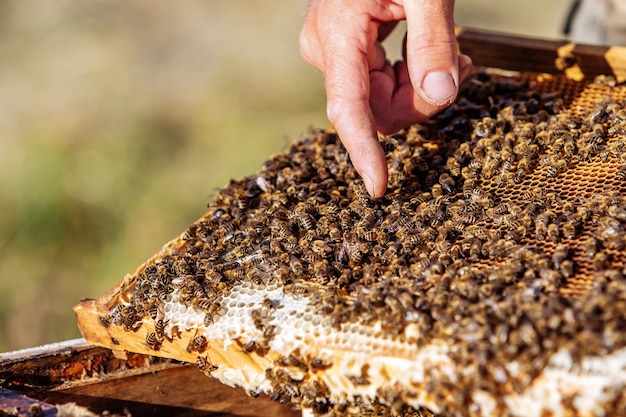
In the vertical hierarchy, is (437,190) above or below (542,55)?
below

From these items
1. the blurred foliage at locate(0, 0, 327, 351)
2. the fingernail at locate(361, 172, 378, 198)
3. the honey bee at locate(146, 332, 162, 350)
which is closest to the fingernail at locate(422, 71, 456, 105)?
A: the fingernail at locate(361, 172, 378, 198)

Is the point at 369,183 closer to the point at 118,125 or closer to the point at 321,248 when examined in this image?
the point at 321,248

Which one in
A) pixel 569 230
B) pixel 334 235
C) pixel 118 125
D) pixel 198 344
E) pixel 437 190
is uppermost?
pixel 118 125

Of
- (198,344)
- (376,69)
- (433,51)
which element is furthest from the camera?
(376,69)

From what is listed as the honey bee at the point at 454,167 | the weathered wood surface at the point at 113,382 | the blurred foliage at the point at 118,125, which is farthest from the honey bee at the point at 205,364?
the blurred foliage at the point at 118,125

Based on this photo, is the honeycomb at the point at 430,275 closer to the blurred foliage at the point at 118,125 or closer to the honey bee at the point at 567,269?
the honey bee at the point at 567,269

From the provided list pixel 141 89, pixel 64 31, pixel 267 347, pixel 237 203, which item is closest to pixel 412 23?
pixel 237 203

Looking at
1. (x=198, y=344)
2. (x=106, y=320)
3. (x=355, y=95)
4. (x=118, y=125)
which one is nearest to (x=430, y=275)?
(x=198, y=344)

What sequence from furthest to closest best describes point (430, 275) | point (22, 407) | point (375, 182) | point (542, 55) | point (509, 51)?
1. point (509, 51)
2. point (542, 55)
3. point (375, 182)
4. point (22, 407)
5. point (430, 275)

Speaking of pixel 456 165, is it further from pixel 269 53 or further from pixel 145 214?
pixel 269 53
